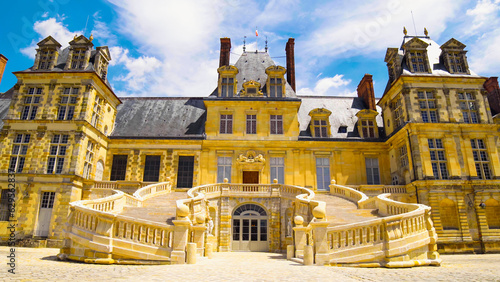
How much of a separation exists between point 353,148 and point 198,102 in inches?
561

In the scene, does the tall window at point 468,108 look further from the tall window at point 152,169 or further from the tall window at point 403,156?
the tall window at point 152,169

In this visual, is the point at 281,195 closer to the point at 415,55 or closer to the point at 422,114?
the point at 422,114

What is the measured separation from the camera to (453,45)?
23812 millimetres

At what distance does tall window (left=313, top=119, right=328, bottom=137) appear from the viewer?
25484 mm

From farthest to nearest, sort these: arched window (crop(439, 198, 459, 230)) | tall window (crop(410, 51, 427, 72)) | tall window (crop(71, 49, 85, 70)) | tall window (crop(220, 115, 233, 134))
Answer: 1. tall window (crop(220, 115, 233, 134))
2. tall window (crop(410, 51, 427, 72))
3. tall window (crop(71, 49, 85, 70))
4. arched window (crop(439, 198, 459, 230))

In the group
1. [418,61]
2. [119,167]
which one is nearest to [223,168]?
[119,167]

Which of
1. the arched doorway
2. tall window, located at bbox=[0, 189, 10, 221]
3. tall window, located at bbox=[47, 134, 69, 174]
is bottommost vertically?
the arched doorway

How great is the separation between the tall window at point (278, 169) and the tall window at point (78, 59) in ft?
51.8

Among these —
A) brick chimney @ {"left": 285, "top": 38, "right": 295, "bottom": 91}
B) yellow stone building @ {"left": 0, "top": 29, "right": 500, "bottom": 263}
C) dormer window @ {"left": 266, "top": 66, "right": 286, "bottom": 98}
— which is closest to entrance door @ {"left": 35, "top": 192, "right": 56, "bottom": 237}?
yellow stone building @ {"left": 0, "top": 29, "right": 500, "bottom": 263}

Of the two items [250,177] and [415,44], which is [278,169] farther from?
[415,44]

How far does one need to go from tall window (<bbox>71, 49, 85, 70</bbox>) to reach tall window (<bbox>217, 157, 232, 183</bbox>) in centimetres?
1223

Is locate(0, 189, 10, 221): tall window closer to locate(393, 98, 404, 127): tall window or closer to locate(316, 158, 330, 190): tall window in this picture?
locate(316, 158, 330, 190): tall window

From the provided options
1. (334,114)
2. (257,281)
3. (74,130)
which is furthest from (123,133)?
(257,281)

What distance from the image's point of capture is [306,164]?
24172mm
